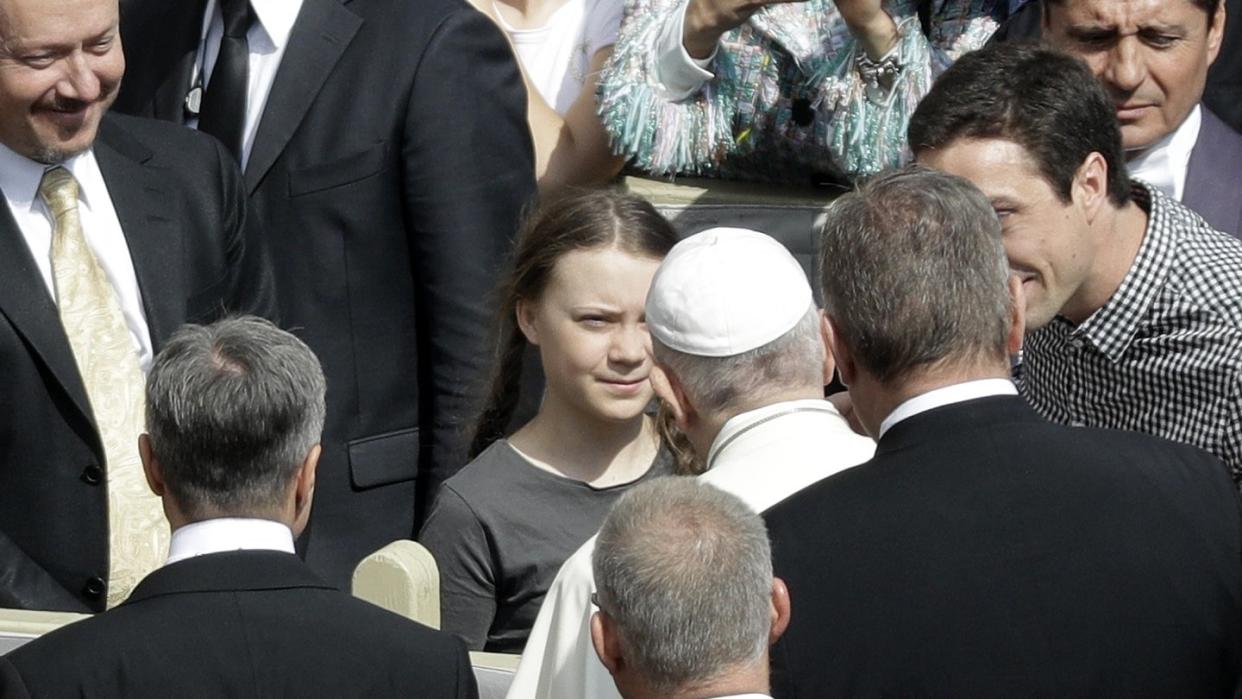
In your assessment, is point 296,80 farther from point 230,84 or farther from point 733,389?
point 733,389

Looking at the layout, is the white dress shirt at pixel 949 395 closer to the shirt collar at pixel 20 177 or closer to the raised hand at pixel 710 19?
the raised hand at pixel 710 19

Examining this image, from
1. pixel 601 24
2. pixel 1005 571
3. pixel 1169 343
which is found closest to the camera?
pixel 1005 571

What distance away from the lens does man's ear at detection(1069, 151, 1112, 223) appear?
3.20 meters

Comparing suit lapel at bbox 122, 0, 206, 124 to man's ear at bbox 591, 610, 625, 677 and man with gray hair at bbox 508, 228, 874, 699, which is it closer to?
man with gray hair at bbox 508, 228, 874, 699

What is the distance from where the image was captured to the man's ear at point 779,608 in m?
2.17

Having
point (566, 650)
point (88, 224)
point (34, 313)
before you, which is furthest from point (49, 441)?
point (566, 650)

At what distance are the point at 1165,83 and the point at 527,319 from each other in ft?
3.88

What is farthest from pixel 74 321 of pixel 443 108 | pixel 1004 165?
pixel 1004 165

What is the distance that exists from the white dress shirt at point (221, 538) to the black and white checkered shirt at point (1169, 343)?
139 cm

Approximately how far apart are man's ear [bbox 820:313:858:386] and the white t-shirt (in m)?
1.94

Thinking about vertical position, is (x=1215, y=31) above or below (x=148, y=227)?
above

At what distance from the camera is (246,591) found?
247 centimetres

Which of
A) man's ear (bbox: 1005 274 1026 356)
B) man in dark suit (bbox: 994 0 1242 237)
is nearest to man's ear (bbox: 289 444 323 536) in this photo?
man's ear (bbox: 1005 274 1026 356)

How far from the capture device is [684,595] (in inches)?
81.0
